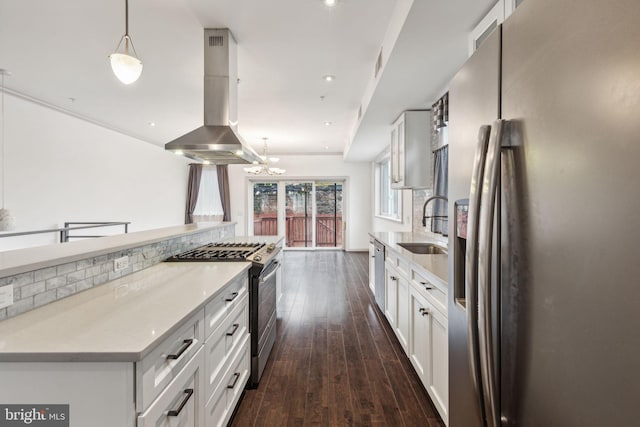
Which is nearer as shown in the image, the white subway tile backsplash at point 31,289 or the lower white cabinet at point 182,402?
the lower white cabinet at point 182,402

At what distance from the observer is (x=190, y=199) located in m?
8.64

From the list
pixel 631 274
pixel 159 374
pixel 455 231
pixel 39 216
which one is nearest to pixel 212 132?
pixel 159 374

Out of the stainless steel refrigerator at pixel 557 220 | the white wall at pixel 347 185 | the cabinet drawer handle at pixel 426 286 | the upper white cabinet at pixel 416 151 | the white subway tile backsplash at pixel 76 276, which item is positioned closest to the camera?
the stainless steel refrigerator at pixel 557 220

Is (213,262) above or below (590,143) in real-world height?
below

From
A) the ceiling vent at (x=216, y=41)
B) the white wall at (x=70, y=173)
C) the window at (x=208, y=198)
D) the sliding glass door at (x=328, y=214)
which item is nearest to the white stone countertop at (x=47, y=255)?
the ceiling vent at (x=216, y=41)

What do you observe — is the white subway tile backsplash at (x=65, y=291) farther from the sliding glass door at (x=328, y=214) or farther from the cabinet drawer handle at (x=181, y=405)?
the sliding glass door at (x=328, y=214)

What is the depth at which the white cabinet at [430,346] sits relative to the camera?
5.51ft

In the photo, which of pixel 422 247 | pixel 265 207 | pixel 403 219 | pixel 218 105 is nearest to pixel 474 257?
pixel 422 247

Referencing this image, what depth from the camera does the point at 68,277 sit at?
1.44m

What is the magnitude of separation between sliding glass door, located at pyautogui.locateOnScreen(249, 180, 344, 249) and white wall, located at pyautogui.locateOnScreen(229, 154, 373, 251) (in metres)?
0.27

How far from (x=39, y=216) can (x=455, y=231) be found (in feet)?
19.3

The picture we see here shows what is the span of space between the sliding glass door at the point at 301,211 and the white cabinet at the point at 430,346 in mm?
6342

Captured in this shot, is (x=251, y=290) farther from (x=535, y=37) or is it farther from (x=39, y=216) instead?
(x=39, y=216)

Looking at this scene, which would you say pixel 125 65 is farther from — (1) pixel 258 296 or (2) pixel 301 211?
(2) pixel 301 211
